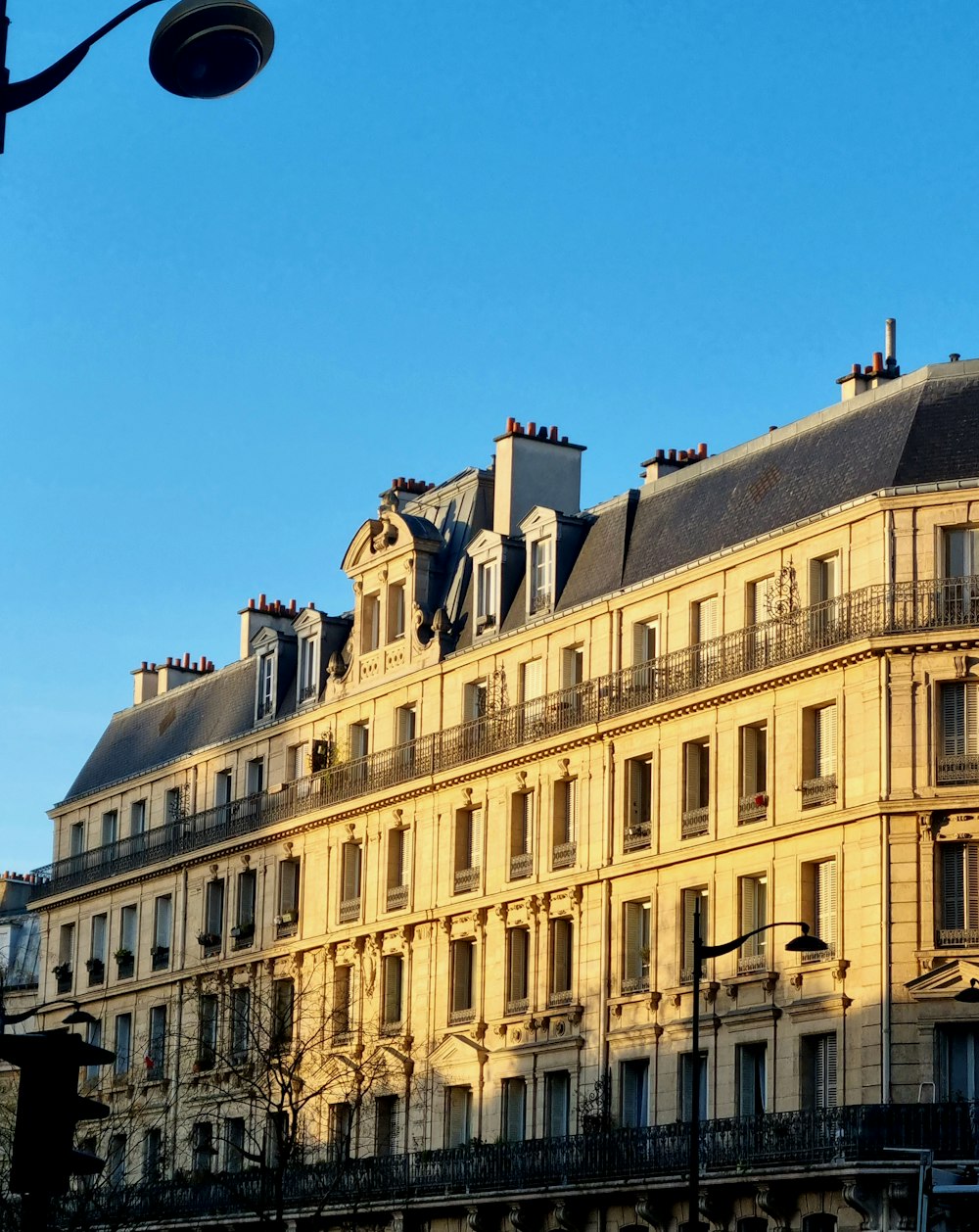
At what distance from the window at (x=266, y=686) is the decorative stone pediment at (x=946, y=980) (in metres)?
26.3

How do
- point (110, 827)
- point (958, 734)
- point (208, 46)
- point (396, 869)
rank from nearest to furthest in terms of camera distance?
point (208, 46) → point (958, 734) → point (396, 869) → point (110, 827)

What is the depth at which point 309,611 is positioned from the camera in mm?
64438

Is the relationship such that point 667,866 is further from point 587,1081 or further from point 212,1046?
point 212,1046

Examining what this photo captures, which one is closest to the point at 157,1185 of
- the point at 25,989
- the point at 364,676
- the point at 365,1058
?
the point at 365,1058

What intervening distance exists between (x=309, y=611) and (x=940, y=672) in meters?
23.0

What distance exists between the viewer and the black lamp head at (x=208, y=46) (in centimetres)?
1313

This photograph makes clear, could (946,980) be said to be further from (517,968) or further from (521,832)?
(521,832)

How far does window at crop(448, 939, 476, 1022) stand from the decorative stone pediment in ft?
46.8

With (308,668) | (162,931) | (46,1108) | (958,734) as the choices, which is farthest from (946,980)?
(46,1108)

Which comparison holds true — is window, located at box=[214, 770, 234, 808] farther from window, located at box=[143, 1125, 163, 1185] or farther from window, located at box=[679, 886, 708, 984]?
window, located at box=[679, 886, 708, 984]

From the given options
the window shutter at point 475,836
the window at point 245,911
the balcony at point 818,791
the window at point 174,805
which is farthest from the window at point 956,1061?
the window at point 174,805

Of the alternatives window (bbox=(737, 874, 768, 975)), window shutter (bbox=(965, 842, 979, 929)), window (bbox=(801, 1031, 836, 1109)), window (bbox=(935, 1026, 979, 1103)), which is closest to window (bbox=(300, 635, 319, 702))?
window (bbox=(737, 874, 768, 975))

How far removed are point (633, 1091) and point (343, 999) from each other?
11.6 meters

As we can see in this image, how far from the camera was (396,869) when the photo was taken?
195 ft
